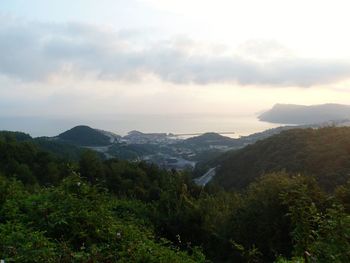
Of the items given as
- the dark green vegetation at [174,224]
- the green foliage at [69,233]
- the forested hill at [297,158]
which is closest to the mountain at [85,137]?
the forested hill at [297,158]

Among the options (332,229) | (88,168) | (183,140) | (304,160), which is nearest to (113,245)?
(332,229)

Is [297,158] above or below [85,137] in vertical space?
below

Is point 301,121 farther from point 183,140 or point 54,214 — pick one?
point 54,214

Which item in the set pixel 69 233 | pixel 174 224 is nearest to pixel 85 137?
pixel 174 224

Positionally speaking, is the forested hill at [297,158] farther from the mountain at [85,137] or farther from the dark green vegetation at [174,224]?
the mountain at [85,137]

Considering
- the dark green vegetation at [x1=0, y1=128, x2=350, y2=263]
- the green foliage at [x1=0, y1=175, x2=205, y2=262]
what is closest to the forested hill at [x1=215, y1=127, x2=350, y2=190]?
the dark green vegetation at [x1=0, y1=128, x2=350, y2=263]

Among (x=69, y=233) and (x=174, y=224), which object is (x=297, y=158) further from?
(x=69, y=233)

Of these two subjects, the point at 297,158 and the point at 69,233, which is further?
the point at 297,158

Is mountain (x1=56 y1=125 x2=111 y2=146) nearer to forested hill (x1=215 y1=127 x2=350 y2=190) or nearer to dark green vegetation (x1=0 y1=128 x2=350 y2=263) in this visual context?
forested hill (x1=215 y1=127 x2=350 y2=190)
